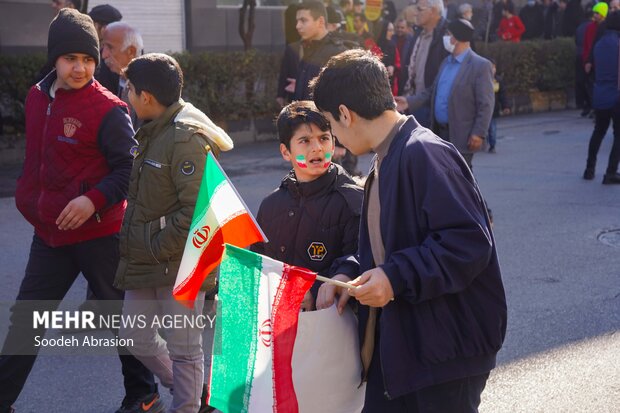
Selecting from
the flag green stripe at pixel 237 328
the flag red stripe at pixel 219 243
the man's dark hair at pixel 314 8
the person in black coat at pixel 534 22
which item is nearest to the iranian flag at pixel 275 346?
the flag green stripe at pixel 237 328

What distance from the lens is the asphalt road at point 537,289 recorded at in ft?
16.2

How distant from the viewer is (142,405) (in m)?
4.58

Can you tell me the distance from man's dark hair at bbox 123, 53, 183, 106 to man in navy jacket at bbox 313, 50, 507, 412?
1332 mm

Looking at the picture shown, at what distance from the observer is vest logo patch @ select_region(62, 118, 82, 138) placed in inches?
173

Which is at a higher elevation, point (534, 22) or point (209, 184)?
point (209, 184)

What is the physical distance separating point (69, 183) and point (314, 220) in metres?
1.40

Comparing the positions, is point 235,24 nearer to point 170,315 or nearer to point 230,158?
point 230,158

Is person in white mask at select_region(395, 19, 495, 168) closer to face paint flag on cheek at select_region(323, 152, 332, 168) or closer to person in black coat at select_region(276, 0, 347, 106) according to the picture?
person in black coat at select_region(276, 0, 347, 106)

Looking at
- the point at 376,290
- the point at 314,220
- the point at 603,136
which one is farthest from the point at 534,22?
the point at 376,290

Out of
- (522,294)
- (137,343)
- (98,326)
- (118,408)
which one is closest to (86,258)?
(137,343)

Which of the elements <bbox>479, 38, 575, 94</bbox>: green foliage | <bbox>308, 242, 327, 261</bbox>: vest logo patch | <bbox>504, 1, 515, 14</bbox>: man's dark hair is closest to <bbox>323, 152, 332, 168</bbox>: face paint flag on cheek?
<bbox>308, 242, 327, 261</bbox>: vest logo patch

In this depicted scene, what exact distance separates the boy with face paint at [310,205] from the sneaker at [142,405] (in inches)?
48.8

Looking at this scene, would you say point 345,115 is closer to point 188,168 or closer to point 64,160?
point 188,168

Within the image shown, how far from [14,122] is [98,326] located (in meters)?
6.55
